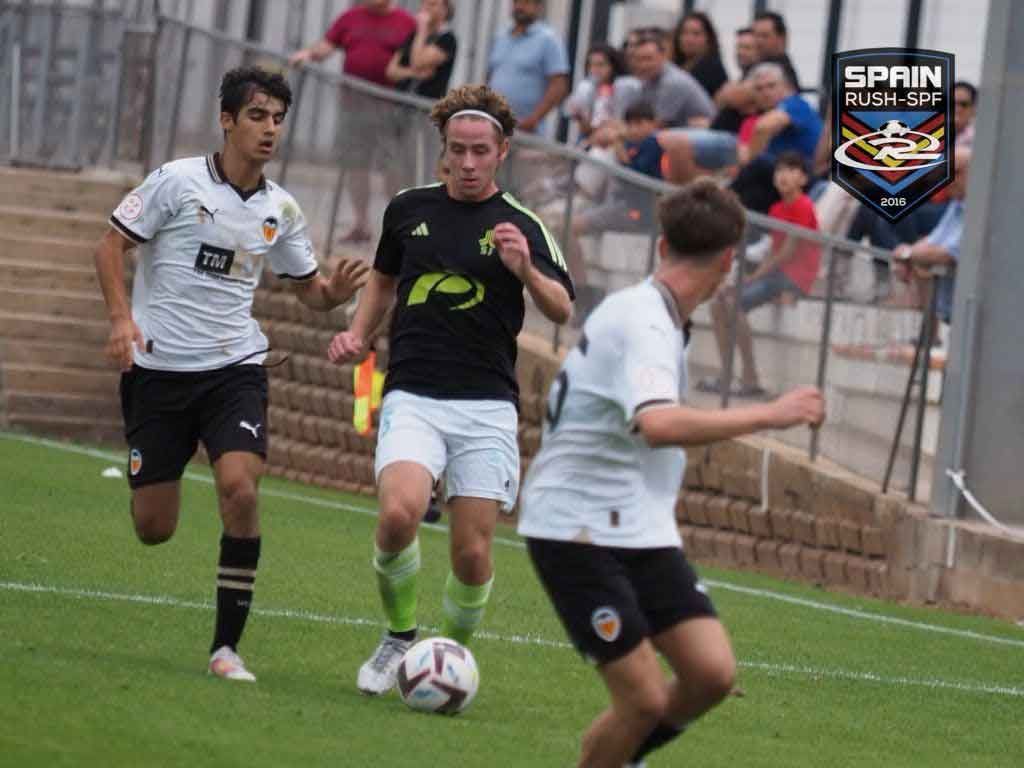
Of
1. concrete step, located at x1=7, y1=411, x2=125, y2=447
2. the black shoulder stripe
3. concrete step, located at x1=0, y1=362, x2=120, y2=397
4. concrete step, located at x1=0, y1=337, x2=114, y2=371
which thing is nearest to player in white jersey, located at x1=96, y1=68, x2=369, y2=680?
the black shoulder stripe

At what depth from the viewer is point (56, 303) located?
22.8 m

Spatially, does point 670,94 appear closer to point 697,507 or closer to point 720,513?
point 697,507

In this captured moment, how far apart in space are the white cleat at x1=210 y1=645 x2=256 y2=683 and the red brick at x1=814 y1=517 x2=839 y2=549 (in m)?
7.58

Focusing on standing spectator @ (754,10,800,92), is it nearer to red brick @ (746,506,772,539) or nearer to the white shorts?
red brick @ (746,506,772,539)

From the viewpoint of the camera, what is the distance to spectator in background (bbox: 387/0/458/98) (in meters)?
20.4

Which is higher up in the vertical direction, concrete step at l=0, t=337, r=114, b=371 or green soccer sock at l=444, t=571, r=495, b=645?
concrete step at l=0, t=337, r=114, b=371

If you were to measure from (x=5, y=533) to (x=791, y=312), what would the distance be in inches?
226

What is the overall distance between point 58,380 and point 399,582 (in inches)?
545

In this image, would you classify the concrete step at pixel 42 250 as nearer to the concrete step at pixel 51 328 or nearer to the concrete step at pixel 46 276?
the concrete step at pixel 46 276

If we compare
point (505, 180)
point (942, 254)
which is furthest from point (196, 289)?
point (505, 180)

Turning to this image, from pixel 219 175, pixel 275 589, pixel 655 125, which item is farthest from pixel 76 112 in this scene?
pixel 219 175

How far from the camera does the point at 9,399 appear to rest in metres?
22.0

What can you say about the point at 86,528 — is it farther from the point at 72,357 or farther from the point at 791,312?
the point at 72,357

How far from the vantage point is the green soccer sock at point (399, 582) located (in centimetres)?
898
